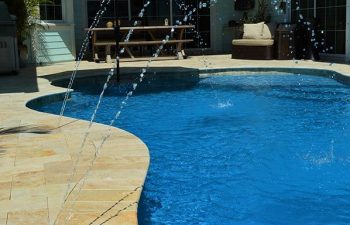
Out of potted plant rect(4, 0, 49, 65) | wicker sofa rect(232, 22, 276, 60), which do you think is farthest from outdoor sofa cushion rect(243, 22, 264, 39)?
potted plant rect(4, 0, 49, 65)

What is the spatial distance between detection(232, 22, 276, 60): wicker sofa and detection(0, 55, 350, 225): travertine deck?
7935 millimetres

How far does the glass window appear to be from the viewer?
1260 cm

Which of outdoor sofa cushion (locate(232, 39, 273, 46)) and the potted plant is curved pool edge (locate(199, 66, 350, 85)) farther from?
the potted plant

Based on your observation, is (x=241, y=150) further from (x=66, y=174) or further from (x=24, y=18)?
(x=24, y=18)

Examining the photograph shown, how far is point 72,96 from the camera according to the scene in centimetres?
850

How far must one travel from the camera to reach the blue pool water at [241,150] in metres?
3.52

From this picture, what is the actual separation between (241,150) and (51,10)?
906 cm

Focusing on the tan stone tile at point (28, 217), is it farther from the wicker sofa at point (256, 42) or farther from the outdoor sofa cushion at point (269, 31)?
the outdoor sofa cushion at point (269, 31)

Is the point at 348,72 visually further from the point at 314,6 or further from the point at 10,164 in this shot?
the point at 10,164

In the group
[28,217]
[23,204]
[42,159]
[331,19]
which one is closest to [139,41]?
[331,19]

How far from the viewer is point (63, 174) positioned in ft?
11.4

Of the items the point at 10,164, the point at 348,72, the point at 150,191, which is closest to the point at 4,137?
the point at 10,164

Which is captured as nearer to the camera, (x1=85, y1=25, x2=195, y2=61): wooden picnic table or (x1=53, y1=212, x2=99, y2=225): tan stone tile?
(x1=53, y1=212, x2=99, y2=225): tan stone tile

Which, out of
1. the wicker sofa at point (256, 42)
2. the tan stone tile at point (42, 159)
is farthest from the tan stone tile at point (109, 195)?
the wicker sofa at point (256, 42)
